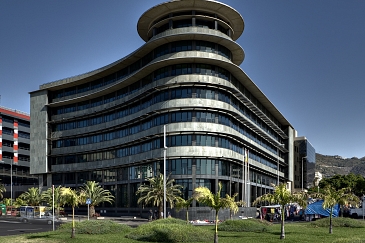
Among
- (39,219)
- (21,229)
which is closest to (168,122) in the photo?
(39,219)

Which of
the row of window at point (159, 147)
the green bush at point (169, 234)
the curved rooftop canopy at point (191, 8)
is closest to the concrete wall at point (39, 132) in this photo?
the row of window at point (159, 147)

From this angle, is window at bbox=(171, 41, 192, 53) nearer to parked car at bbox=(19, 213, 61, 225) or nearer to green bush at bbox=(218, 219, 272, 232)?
parked car at bbox=(19, 213, 61, 225)

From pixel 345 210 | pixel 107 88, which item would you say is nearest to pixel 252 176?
pixel 345 210

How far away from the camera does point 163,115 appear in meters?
69.9

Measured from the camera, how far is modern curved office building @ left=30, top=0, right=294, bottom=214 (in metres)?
68.2

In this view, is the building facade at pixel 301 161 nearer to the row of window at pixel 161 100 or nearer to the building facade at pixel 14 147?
the row of window at pixel 161 100

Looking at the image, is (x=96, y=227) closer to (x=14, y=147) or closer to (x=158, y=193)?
(x=158, y=193)

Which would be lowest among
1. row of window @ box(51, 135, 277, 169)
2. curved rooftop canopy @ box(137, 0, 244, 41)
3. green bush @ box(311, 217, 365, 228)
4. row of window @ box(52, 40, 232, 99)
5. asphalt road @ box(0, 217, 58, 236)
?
asphalt road @ box(0, 217, 58, 236)

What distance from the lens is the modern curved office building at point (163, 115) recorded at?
6819cm

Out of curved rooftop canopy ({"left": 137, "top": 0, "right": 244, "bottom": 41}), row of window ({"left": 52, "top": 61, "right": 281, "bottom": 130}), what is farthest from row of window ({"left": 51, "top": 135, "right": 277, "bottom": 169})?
curved rooftop canopy ({"left": 137, "top": 0, "right": 244, "bottom": 41})

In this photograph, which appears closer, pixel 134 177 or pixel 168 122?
pixel 168 122

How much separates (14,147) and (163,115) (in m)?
80.0

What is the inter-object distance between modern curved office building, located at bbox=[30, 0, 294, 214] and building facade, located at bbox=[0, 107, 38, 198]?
116ft

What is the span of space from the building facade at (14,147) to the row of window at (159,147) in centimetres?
3932
